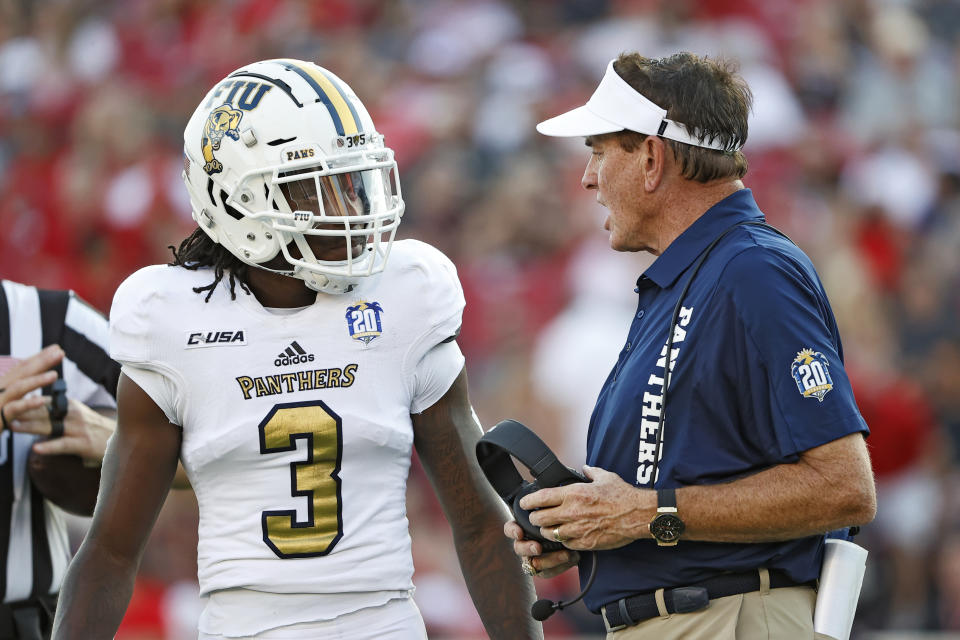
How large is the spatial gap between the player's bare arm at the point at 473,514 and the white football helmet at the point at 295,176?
35 centimetres

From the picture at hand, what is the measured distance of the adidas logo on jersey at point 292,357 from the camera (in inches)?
100

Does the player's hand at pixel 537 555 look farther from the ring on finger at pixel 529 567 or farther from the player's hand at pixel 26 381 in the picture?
the player's hand at pixel 26 381

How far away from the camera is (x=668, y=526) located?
2.38m

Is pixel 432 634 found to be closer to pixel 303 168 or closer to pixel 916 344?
pixel 916 344

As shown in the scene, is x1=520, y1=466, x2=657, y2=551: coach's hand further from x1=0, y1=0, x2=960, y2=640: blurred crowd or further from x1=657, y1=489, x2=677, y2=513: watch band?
x1=0, y1=0, x2=960, y2=640: blurred crowd

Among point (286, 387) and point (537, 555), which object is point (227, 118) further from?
point (537, 555)

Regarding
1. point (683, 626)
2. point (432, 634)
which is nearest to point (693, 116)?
point (683, 626)

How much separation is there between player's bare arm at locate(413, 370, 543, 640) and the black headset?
0.27ft

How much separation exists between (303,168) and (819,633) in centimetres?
135

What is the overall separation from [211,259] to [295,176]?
34 cm

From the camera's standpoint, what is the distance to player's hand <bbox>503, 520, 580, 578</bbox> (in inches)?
101

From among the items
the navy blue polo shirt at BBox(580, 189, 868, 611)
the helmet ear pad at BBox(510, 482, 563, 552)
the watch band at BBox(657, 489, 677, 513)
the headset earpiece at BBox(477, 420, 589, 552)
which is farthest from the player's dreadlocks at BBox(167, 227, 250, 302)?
the watch band at BBox(657, 489, 677, 513)

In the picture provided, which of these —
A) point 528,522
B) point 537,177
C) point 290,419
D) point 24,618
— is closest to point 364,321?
point 290,419

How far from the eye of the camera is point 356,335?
2.59m
